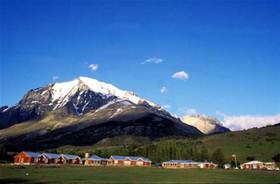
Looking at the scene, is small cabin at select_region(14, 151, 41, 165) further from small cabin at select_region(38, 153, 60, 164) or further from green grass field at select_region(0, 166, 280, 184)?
green grass field at select_region(0, 166, 280, 184)

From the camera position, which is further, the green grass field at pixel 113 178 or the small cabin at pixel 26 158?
the small cabin at pixel 26 158

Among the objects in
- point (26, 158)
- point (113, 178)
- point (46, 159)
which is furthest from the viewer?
point (46, 159)

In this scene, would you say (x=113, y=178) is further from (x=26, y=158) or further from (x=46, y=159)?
(x=46, y=159)

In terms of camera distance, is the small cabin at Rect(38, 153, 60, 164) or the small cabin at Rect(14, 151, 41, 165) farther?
the small cabin at Rect(38, 153, 60, 164)

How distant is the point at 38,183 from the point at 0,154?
144 metres

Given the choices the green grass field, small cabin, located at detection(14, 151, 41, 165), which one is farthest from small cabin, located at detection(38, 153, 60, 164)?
the green grass field

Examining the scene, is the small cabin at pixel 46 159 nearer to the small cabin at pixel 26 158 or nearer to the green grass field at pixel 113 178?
the small cabin at pixel 26 158

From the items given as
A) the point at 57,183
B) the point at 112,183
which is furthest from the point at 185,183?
the point at 57,183

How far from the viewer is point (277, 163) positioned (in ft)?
648

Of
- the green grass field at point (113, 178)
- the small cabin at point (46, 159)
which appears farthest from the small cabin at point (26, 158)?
the green grass field at point (113, 178)

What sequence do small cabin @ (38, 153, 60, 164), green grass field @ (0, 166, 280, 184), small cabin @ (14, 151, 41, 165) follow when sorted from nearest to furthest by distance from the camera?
green grass field @ (0, 166, 280, 184) < small cabin @ (14, 151, 41, 165) < small cabin @ (38, 153, 60, 164)

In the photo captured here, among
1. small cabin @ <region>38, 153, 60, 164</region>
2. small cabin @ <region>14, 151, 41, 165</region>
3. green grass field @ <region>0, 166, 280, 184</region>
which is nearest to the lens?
green grass field @ <region>0, 166, 280, 184</region>

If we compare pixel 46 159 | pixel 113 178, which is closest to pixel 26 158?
pixel 46 159

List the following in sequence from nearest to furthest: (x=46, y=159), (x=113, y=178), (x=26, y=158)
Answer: (x=113, y=178) → (x=26, y=158) → (x=46, y=159)
